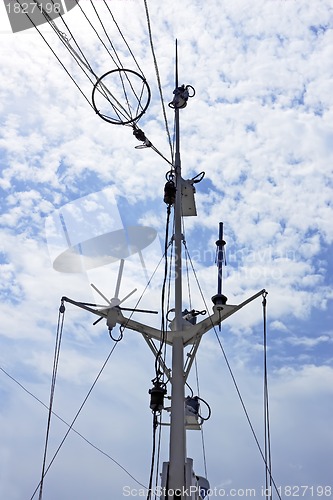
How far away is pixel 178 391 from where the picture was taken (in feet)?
29.5

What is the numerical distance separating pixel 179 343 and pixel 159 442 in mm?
1987

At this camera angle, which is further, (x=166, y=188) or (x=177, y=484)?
(x=166, y=188)

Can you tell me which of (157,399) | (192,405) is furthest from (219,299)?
(157,399)

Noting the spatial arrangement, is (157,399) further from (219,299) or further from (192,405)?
(219,299)

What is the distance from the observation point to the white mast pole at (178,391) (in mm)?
7871

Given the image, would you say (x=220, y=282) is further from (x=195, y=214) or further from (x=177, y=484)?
(x=177, y=484)

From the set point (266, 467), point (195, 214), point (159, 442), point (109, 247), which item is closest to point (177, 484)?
point (159, 442)

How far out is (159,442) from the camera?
8391mm

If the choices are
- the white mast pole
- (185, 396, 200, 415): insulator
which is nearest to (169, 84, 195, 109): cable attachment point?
the white mast pole

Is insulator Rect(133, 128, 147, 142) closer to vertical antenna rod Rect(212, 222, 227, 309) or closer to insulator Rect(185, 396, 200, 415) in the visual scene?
vertical antenna rod Rect(212, 222, 227, 309)

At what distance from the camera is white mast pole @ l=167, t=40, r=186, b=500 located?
7.87 meters

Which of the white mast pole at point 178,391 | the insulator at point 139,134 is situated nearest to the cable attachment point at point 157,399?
the white mast pole at point 178,391

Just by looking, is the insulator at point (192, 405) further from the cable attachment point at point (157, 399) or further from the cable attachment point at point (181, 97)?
the cable attachment point at point (181, 97)

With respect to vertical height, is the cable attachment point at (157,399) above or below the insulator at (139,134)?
below
